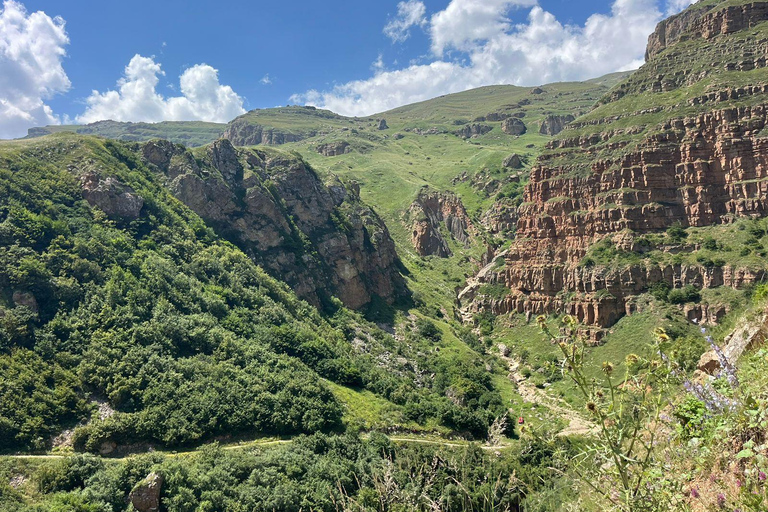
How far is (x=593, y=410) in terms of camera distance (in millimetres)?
5879

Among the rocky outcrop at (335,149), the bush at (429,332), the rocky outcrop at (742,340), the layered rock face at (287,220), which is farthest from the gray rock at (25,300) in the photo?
the rocky outcrop at (335,149)

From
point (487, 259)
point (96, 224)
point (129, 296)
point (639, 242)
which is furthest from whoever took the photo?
point (487, 259)

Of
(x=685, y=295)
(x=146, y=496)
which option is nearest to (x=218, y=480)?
(x=146, y=496)

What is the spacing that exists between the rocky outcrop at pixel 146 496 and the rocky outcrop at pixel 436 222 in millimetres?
94069

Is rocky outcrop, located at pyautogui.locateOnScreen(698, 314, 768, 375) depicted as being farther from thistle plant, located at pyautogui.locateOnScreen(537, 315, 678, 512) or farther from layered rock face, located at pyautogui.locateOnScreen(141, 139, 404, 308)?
layered rock face, located at pyautogui.locateOnScreen(141, 139, 404, 308)

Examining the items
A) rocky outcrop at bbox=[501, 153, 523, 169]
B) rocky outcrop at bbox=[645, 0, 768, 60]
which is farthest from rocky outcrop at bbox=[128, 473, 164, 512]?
rocky outcrop at bbox=[501, 153, 523, 169]

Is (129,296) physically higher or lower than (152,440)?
higher

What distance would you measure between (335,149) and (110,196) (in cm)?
13833

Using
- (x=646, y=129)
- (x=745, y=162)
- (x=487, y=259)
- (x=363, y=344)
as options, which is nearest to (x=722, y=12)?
(x=646, y=129)

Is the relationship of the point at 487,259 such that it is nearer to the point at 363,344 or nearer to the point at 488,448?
the point at 363,344

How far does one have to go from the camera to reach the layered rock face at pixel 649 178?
6156 cm

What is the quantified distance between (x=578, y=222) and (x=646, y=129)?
18679 mm

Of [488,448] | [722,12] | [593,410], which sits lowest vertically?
[488,448]

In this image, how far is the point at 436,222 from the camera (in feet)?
422
